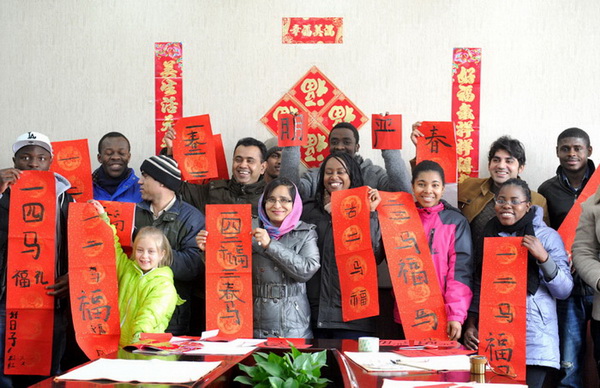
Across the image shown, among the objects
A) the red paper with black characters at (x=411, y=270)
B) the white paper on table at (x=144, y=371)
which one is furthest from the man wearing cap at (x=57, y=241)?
the red paper with black characters at (x=411, y=270)

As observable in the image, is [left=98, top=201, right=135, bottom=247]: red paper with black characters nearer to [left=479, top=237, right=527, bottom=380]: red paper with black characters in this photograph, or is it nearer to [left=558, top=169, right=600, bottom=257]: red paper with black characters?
[left=479, top=237, right=527, bottom=380]: red paper with black characters

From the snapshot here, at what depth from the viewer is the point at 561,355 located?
344cm

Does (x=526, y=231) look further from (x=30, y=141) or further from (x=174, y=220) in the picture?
(x=30, y=141)

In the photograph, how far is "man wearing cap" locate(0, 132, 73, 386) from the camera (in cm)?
342

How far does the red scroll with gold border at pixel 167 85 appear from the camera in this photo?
4664mm

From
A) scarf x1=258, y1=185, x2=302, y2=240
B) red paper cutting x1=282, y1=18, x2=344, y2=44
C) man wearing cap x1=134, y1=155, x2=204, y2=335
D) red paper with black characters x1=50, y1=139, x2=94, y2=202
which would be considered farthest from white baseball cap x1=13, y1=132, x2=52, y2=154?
red paper cutting x1=282, y1=18, x2=344, y2=44

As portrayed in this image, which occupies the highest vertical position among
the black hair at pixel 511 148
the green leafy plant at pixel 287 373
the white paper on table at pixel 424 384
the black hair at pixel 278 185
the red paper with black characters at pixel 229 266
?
the black hair at pixel 511 148

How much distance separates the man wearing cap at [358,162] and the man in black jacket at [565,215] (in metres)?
0.88

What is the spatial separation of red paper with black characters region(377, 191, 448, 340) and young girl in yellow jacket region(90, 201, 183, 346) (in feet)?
3.61

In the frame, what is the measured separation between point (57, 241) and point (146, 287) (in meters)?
0.76

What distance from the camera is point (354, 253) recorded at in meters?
3.35

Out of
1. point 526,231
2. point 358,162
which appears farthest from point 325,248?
point 526,231

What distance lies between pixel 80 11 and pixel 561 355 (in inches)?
154

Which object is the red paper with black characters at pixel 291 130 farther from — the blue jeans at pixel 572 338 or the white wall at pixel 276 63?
the blue jeans at pixel 572 338
